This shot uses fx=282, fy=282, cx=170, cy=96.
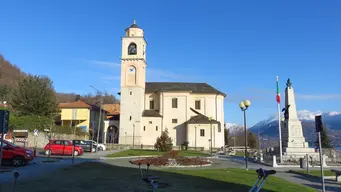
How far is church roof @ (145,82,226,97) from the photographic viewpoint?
54.8 metres

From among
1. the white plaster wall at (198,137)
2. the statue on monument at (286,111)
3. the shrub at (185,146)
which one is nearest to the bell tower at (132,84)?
the shrub at (185,146)

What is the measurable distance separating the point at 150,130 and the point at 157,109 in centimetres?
505

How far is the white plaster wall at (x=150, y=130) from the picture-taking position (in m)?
51.8

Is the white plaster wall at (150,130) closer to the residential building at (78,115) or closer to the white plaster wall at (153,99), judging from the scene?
the white plaster wall at (153,99)

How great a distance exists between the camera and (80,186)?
1095 cm

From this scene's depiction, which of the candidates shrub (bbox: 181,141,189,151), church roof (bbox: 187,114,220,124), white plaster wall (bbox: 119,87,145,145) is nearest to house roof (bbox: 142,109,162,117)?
white plaster wall (bbox: 119,87,145,145)

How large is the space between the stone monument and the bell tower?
1121 inches

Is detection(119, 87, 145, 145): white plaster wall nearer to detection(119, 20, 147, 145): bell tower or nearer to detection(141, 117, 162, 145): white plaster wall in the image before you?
detection(119, 20, 147, 145): bell tower

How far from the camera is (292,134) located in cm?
2723

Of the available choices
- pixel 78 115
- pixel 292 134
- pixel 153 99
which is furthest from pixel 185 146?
pixel 292 134

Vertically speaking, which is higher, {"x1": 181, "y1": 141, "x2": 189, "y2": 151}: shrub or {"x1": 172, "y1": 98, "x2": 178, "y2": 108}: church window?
{"x1": 172, "y1": 98, "x2": 178, "y2": 108}: church window

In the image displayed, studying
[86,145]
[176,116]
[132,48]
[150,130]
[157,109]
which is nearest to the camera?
[86,145]

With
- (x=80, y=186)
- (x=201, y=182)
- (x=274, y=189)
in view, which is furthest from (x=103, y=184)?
(x=274, y=189)

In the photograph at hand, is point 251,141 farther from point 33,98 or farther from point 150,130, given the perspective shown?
point 33,98
